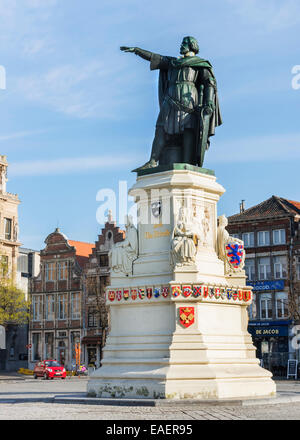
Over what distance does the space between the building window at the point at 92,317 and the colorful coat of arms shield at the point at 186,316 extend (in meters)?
53.5

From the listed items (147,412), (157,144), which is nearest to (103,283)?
(157,144)

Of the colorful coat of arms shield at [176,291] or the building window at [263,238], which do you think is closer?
the colorful coat of arms shield at [176,291]

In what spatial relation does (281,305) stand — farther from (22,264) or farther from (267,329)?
(22,264)

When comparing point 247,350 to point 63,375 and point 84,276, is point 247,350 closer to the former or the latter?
point 63,375

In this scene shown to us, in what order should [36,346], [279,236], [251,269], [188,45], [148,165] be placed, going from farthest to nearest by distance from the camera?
[36,346] < [251,269] < [279,236] < [188,45] < [148,165]

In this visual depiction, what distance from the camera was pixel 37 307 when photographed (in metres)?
74.7

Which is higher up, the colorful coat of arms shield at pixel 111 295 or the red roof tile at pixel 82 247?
the red roof tile at pixel 82 247

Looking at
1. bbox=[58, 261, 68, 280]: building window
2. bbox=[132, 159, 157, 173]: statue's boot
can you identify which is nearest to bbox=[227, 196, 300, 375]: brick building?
bbox=[58, 261, 68, 280]: building window

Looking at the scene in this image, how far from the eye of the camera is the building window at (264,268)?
64.5 m

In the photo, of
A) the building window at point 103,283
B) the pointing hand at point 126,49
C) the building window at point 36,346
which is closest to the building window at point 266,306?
the building window at point 103,283

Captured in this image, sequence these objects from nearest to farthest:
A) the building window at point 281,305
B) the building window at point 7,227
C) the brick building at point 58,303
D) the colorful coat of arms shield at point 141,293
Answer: the colorful coat of arms shield at point 141,293 < the building window at point 281,305 < the brick building at point 58,303 < the building window at point 7,227

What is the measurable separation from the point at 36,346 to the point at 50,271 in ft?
24.9

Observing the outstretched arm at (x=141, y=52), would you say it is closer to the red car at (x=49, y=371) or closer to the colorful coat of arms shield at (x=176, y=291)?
the colorful coat of arms shield at (x=176, y=291)
